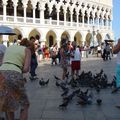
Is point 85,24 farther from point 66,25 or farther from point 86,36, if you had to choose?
point 66,25

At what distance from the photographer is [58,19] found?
6369 centimetres

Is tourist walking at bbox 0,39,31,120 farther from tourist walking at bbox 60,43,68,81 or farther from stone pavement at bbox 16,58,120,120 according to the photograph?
tourist walking at bbox 60,43,68,81

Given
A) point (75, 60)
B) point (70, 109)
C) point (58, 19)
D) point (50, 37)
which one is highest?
point (58, 19)

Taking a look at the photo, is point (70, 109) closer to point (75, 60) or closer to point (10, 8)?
point (75, 60)

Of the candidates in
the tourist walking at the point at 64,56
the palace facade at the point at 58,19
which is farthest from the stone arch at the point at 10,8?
the tourist walking at the point at 64,56

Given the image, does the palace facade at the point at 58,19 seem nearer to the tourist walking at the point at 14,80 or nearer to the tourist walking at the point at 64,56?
the tourist walking at the point at 64,56

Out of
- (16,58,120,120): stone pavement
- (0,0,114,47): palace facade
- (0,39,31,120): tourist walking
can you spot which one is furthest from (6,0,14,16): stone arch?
(0,39,31,120): tourist walking

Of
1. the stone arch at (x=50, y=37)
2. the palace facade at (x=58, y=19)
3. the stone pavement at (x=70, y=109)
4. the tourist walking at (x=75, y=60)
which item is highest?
the palace facade at (x=58, y=19)

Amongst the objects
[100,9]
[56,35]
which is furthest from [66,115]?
[100,9]

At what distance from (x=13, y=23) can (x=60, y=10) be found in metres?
14.1

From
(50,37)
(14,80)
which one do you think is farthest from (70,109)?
(50,37)

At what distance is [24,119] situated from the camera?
273 inches

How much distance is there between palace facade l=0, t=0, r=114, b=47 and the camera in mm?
55406

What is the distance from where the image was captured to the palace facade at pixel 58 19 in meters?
55.4
